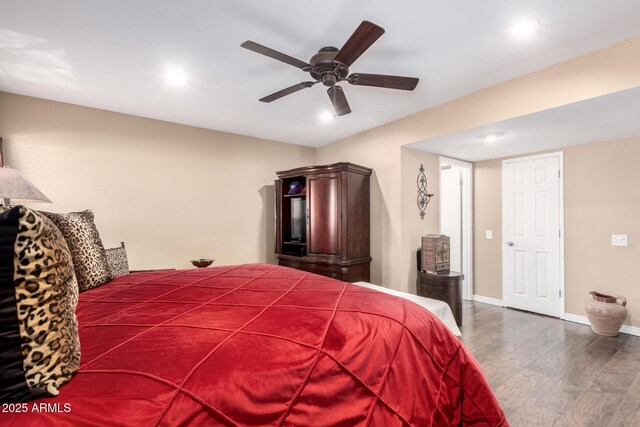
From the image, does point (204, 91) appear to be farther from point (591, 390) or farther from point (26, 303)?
point (591, 390)

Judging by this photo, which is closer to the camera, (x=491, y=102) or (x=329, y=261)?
(x=491, y=102)

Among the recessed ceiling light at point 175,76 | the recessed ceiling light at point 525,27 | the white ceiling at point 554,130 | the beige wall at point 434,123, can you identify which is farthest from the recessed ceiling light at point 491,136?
the recessed ceiling light at point 175,76

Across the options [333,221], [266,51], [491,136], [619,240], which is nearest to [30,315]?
[266,51]

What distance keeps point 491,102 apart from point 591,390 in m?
2.45

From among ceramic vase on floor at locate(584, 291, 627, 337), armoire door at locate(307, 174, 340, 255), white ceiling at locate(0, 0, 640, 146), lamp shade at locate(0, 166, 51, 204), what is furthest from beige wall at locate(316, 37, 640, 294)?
lamp shade at locate(0, 166, 51, 204)

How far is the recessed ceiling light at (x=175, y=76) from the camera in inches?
99.4

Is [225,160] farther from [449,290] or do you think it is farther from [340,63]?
[449,290]

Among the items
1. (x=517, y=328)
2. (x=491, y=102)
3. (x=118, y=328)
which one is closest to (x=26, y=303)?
(x=118, y=328)

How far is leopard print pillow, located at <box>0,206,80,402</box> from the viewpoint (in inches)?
25.7

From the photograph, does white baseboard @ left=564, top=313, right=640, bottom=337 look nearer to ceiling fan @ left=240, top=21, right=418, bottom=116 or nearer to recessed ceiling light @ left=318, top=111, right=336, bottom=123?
ceiling fan @ left=240, top=21, right=418, bottom=116

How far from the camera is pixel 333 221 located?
386cm

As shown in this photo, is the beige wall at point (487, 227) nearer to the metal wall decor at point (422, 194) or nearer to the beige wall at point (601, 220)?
the beige wall at point (601, 220)

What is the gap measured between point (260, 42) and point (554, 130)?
299cm

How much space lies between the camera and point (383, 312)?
1.27m
